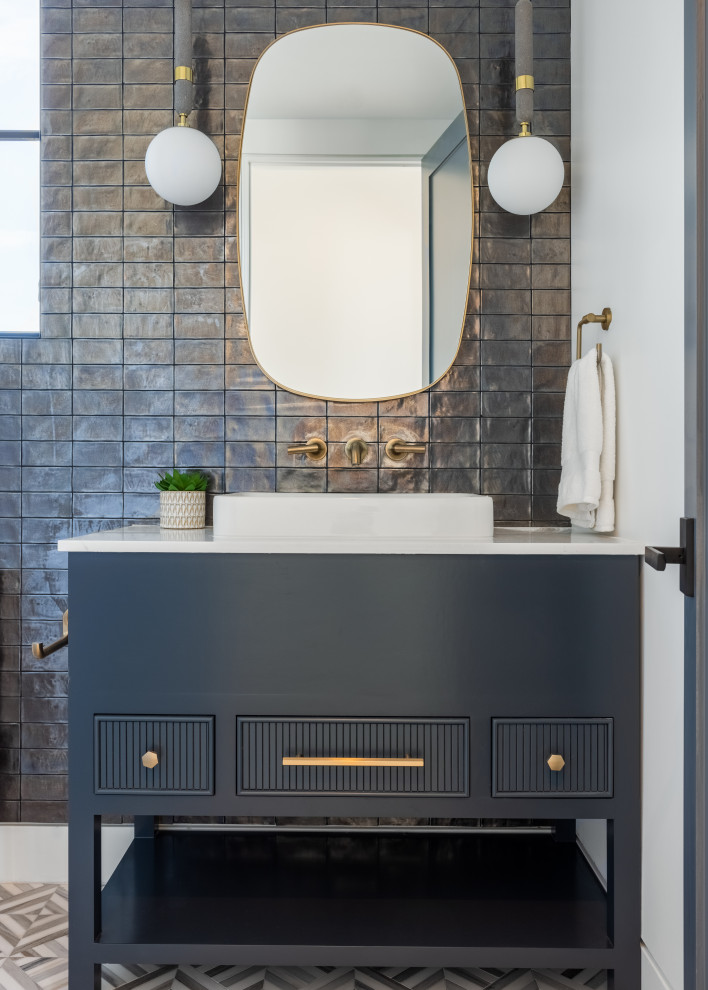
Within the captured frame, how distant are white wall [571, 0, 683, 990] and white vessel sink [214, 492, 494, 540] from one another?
36cm

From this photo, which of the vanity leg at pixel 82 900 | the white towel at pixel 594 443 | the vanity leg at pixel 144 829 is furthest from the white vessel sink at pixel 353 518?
the vanity leg at pixel 144 829

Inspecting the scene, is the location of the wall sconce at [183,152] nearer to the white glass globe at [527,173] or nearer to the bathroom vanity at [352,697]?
the white glass globe at [527,173]

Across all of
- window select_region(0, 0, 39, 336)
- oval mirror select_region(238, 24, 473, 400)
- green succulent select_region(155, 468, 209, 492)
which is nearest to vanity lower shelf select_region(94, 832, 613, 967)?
green succulent select_region(155, 468, 209, 492)

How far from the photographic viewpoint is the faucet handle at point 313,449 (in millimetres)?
1713

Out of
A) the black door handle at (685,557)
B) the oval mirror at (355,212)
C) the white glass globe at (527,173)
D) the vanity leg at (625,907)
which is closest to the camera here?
the black door handle at (685,557)

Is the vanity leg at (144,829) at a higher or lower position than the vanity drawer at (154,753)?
lower

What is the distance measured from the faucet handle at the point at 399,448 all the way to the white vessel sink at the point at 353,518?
0.38 metres

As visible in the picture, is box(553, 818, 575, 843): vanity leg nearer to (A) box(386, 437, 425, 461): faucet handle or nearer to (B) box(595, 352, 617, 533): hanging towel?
(B) box(595, 352, 617, 533): hanging towel

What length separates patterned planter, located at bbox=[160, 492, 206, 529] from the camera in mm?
1657

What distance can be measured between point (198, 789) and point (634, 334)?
1.21m

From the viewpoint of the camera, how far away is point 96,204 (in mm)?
1812

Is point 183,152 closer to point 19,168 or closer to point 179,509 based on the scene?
point 19,168

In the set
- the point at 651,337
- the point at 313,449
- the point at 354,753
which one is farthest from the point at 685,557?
the point at 313,449

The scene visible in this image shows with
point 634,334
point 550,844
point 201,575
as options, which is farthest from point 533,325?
point 550,844
